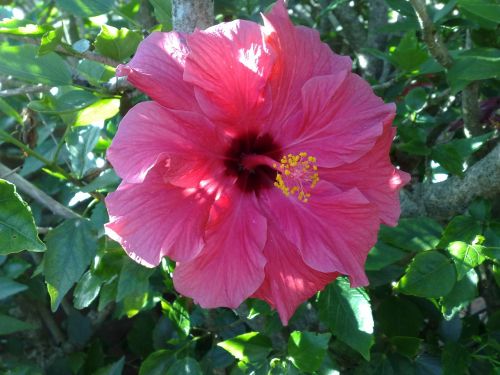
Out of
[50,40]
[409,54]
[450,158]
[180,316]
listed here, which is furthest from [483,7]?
[180,316]

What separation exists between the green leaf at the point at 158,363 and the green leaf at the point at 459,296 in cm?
78

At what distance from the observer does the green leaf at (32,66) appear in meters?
1.58

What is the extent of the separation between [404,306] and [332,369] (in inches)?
18.4

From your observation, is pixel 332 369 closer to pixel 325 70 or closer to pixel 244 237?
pixel 244 237

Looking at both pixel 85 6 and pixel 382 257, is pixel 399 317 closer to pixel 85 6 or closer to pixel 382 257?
pixel 382 257

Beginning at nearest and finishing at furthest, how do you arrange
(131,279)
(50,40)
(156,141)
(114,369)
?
1. (156,141)
2. (50,40)
3. (131,279)
4. (114,369)

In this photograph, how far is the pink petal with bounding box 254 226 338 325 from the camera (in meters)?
1.46

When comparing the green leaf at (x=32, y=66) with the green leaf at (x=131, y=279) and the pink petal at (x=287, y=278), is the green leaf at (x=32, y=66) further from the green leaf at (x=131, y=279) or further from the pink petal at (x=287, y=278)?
the pink petal at (x=287, y=278)

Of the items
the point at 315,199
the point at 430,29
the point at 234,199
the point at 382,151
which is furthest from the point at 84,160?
the point at 430,29

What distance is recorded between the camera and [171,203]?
136 centimetres

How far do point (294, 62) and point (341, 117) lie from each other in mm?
166

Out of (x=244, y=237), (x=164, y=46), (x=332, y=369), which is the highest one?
(x=164, y=46)

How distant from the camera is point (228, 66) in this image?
1353mm

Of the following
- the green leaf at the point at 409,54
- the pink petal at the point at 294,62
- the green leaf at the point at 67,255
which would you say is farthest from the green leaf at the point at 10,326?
the green leaf at the point at 409,54
